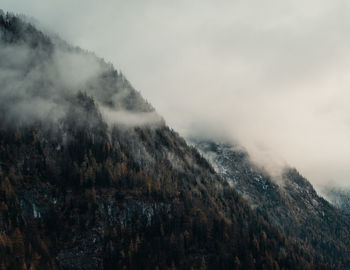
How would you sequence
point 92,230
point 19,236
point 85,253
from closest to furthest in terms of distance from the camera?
point 19,236, point 85,253, point 92,230

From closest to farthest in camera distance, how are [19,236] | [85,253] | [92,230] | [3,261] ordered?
[3,261], [19,236], [85,253], [92,230]

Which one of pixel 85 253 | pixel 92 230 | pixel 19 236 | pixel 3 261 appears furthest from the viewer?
pixel 92 230

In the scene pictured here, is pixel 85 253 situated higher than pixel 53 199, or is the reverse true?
pixel 53 199

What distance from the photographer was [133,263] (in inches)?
7195

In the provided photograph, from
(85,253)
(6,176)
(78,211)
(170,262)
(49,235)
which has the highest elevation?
(6,176)

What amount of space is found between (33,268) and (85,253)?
32433 mm

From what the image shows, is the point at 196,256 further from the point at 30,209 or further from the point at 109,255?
the point at 30,209

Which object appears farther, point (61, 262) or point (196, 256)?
point (196, 256)

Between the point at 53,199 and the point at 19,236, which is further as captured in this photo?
the point at 53,199

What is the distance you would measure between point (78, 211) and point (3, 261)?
5281 centimetres

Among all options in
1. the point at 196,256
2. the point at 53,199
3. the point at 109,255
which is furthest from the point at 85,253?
the point at 196,256

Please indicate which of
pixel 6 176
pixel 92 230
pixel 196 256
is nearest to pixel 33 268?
pixel 92 230

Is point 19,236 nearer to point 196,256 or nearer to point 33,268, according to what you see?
point 33,268

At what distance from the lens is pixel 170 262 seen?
616ft
